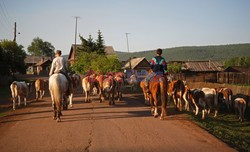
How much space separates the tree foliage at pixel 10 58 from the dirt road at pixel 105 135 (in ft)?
77.7

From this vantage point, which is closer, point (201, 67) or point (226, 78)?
point (226, 78)

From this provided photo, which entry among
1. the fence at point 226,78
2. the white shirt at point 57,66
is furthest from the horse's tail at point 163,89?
the fence at point 226,78

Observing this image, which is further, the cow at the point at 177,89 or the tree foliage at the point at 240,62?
the tree foliage at the point at 240,62

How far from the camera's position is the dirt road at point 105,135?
650 centimetres

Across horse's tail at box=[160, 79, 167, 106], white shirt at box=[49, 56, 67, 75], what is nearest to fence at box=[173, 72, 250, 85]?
horse's tail at box=[160, 79, 167, 106]

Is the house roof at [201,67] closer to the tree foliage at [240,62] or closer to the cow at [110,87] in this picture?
the tree foliage at [240,62]

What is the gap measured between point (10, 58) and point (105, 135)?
30.6 m

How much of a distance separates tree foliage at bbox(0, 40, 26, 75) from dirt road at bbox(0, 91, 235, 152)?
2369cm

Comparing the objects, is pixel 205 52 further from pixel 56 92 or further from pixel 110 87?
pixel 56 92

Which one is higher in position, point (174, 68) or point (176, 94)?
point (174, 68)

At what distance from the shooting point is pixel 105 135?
24.9 feet

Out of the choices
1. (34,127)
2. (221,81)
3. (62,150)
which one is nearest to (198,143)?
(62,150)

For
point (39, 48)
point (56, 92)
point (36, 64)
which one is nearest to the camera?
point (56, 92)

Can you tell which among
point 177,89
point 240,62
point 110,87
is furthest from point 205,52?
point 110,87
